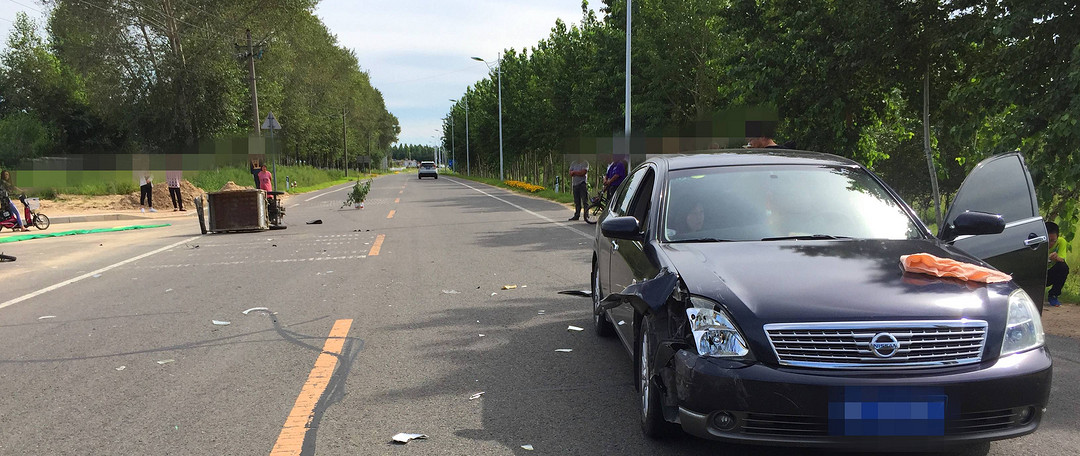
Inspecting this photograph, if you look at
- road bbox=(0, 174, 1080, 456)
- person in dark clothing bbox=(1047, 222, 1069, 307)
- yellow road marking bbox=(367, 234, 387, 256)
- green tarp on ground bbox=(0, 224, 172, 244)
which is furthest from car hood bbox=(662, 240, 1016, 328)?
green tarp on ground bbox=(0, 224, 172, 244)

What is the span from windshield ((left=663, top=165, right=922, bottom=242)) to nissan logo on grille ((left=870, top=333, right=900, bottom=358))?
122 cm

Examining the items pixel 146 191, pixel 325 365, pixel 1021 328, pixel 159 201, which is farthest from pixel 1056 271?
pixel 159 201

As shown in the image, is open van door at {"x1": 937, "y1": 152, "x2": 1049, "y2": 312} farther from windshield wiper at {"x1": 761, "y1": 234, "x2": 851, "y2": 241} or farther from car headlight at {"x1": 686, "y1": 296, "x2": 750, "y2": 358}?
car headlight at {"x1": 686, "y1": 296, "x2": 750, "y2": 358}

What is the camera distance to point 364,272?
9633mm

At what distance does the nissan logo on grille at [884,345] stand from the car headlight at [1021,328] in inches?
19.3

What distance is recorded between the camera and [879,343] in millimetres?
2984

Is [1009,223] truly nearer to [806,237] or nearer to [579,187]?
[806,237]

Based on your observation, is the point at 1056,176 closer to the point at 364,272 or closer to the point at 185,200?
the point at 364,272

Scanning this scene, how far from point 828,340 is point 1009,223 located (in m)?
2.44

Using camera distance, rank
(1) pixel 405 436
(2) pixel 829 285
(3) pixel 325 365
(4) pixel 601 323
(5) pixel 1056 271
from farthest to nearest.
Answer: (5) pixel 1056 271
(4) pixel 601 323
(3) pixel 325 365
(1) pixel 405 436
(2) pixel 829 285

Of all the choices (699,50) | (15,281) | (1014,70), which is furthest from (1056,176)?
(699,50)

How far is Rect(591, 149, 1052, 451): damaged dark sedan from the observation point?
2959 millimetres

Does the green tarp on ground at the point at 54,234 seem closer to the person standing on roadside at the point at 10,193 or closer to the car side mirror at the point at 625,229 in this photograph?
the person standing on roadside at the point at 10,193

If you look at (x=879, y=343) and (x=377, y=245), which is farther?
(x=377, y=245)
